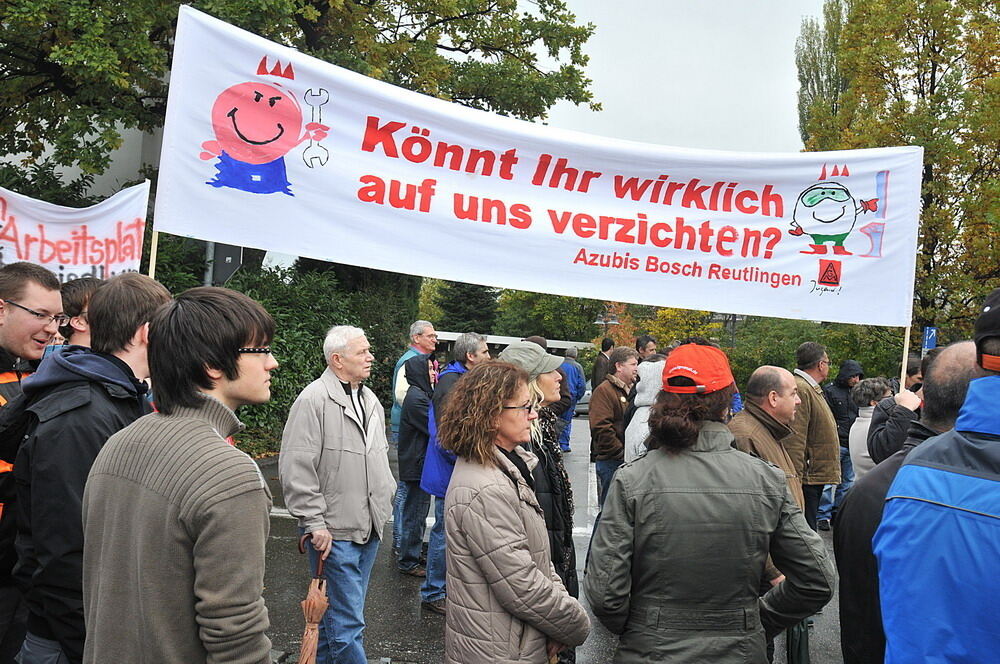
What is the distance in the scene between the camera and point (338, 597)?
13.5 ft

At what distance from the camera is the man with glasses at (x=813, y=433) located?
616cm

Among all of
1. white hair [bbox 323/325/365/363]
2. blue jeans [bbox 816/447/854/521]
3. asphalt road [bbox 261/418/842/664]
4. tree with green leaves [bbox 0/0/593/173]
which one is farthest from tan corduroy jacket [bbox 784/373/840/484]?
tree with green leaves [bbox 0/0/593/173]

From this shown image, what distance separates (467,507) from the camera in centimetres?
304

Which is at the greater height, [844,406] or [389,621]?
[844,406]

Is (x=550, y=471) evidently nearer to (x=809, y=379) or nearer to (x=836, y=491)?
(x=809, y=379)

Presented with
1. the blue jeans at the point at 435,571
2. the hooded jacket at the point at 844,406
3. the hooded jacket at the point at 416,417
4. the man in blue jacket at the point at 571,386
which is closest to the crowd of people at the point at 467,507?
the blue jeans at the point at 435,571

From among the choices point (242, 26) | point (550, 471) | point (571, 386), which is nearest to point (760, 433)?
point (550, 471)

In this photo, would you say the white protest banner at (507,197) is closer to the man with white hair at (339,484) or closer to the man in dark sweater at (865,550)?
the man with white hair at (339,484)

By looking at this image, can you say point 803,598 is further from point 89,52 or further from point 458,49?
point 458,49

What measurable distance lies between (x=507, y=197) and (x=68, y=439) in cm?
296

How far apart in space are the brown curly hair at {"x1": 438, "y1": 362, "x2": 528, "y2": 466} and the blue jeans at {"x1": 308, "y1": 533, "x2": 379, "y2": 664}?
48.4 inches

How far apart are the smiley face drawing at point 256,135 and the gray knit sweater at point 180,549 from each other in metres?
2.87

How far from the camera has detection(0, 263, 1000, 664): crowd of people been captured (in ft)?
6.05

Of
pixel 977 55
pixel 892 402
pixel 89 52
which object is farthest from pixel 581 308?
pixel 892 402
